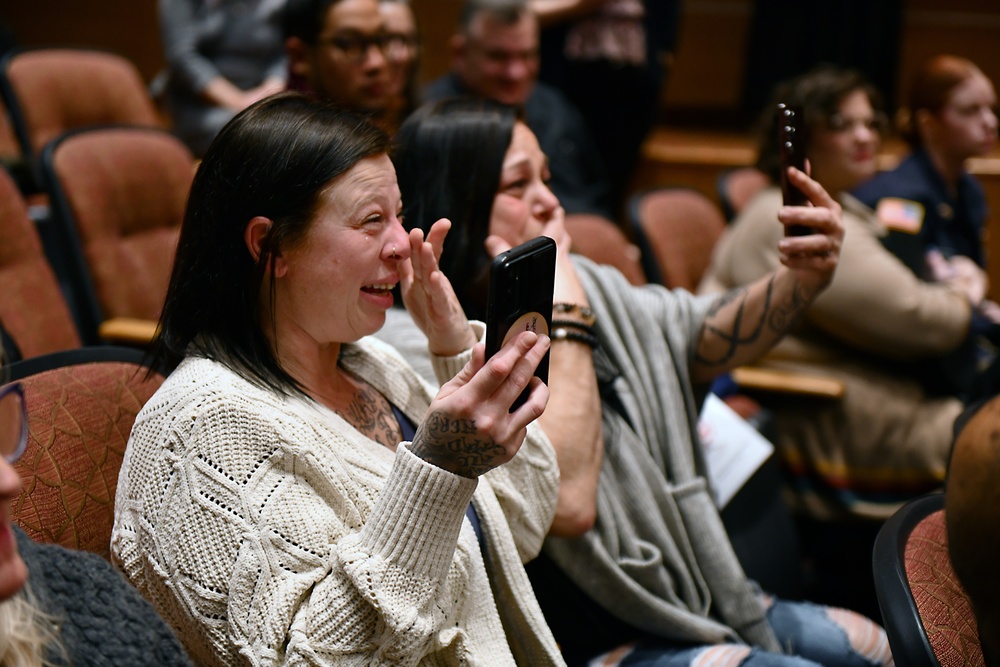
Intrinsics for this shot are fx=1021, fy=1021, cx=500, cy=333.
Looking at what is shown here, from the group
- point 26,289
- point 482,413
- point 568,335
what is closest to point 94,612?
point 482,413

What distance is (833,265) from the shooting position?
1519 millimetres

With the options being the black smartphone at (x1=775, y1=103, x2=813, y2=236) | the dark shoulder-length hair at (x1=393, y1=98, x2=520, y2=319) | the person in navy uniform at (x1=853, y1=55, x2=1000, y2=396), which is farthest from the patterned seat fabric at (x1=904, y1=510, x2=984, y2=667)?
the person in navy uniform at (x1=853, y1=55, x2=1000, y2=396)

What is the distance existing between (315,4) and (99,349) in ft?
4.39

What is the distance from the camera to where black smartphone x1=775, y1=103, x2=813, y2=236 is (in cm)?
143

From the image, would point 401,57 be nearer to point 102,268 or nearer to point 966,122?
point 102,268

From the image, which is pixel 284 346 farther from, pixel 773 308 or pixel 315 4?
pixel 315 4

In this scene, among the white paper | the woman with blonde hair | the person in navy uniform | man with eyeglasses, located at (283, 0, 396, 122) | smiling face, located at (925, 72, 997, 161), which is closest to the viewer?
the woman with blonde hair

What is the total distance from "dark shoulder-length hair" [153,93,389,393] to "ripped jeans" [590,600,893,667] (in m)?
0.64

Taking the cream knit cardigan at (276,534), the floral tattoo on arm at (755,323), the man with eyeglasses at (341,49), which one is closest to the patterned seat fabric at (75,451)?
the cream knit cardigan at (276,534)

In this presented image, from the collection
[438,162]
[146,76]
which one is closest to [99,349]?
[438,162]

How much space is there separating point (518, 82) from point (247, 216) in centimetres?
192

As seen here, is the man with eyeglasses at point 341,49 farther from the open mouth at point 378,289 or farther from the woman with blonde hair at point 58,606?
the woman with blonde hair at point 58,606

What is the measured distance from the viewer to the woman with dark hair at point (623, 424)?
4.51 ft

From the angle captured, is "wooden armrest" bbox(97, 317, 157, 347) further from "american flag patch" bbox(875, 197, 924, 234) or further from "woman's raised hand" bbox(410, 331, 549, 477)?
"american flag patch" bbox(875, 197, 924, 234)
